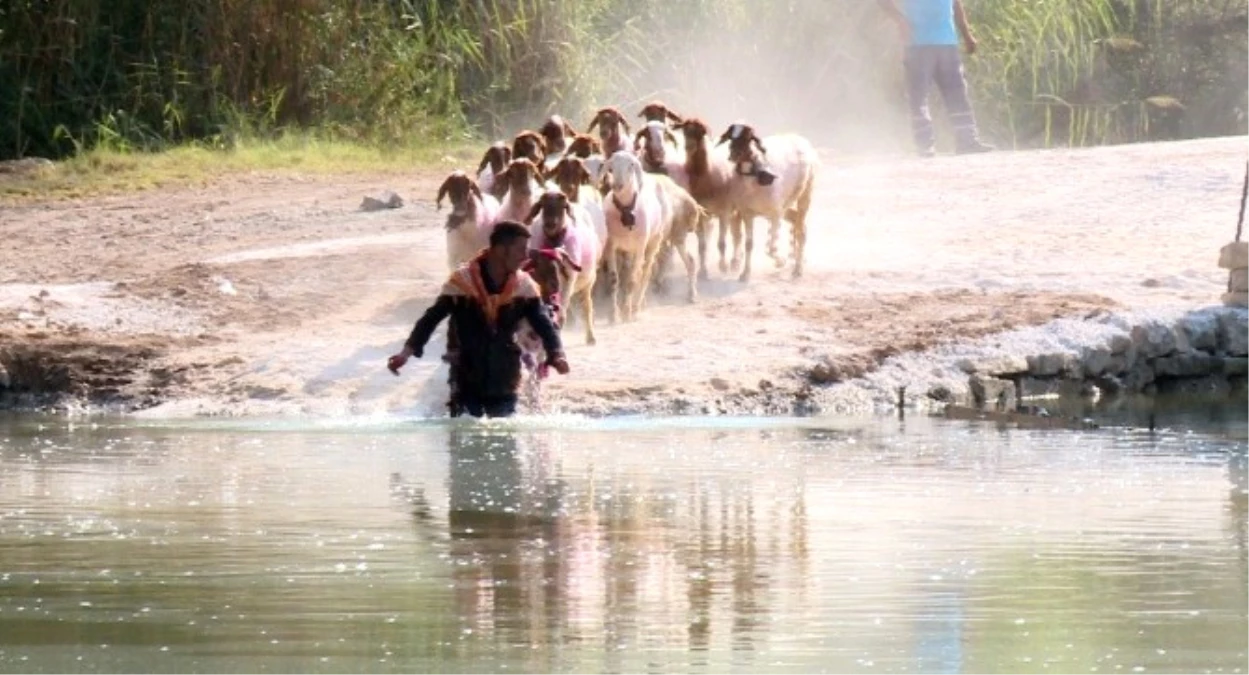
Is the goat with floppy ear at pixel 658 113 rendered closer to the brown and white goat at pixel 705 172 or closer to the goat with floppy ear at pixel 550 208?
the brown and white goat at pixel 705 172

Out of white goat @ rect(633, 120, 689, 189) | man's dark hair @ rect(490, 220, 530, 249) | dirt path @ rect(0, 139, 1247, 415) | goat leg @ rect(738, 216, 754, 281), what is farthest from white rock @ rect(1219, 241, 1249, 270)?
man's dark hair @ rect(490, 220, 530, 249)

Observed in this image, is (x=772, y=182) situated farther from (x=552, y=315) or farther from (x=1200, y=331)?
(x=552, y=315)

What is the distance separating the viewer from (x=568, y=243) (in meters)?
17.3

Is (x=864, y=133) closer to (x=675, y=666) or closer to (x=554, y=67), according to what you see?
(x=554, y=67)

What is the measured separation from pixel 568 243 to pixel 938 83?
9.47 meters

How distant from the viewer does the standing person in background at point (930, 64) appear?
84.5ft

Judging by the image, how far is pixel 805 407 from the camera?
17.2 m

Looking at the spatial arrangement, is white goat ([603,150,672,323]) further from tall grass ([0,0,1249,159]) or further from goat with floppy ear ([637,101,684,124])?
tall grass ([0,0,1249,159])

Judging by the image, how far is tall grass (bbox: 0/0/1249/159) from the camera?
26031mm

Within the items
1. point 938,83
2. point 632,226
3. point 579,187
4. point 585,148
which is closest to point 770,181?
point 585,148

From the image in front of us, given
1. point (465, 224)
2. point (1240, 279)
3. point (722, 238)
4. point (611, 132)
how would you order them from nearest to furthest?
point (465, 224)
point (1240, 279)
point (611, 132)
point (722, 238)

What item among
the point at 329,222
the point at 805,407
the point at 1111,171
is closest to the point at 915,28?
the point at 1111,171

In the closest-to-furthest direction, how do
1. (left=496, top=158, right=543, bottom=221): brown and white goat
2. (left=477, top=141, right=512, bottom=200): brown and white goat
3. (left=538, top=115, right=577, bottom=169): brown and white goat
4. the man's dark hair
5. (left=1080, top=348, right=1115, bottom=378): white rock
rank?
the man's dark hair < (left=496, top=158, right=543, bottom=221): brown and white goat < (left=1080, top=348, right=1115, bottom=378): white rock < (left=477, top=141, right=512, bottom=200): brown and white goat < (left=538, top=115, right=577, bottom=169): brown and white goat

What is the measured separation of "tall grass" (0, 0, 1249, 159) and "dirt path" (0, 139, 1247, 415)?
2.09 metres
